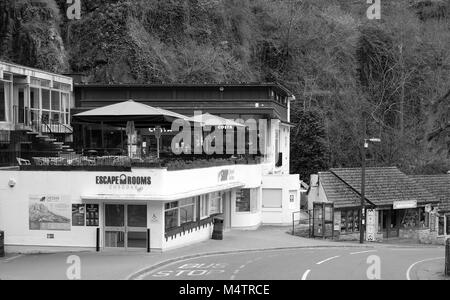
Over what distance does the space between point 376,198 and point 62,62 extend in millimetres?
22678

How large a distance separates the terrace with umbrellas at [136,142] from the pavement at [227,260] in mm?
3404

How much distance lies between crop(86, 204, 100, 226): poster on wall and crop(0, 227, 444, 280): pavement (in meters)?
1.24

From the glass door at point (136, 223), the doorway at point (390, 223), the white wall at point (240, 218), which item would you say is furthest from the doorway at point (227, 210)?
the glass door at point (136, 223)

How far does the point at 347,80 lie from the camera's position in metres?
63.6

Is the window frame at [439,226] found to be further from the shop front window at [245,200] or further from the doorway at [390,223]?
the shop front window at [245,200]

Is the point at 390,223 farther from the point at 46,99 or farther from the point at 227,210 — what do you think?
the point at 46,99

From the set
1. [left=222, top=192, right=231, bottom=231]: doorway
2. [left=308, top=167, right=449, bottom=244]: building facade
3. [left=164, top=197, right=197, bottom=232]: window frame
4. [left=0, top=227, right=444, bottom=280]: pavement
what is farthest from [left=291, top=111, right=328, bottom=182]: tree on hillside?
[left=164, top=197, right=197, bottom=232]: window frame

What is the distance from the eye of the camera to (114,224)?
2503 cm

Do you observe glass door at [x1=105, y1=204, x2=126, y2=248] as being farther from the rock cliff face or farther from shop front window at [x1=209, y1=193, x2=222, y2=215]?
the rock cliff face

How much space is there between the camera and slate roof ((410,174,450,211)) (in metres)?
41.5

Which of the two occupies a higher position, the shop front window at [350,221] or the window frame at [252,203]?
the window frame at [252,203]

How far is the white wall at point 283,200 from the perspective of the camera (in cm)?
3753

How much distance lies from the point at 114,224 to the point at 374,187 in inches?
726

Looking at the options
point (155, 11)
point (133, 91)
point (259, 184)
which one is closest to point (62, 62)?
point (133, 91)
